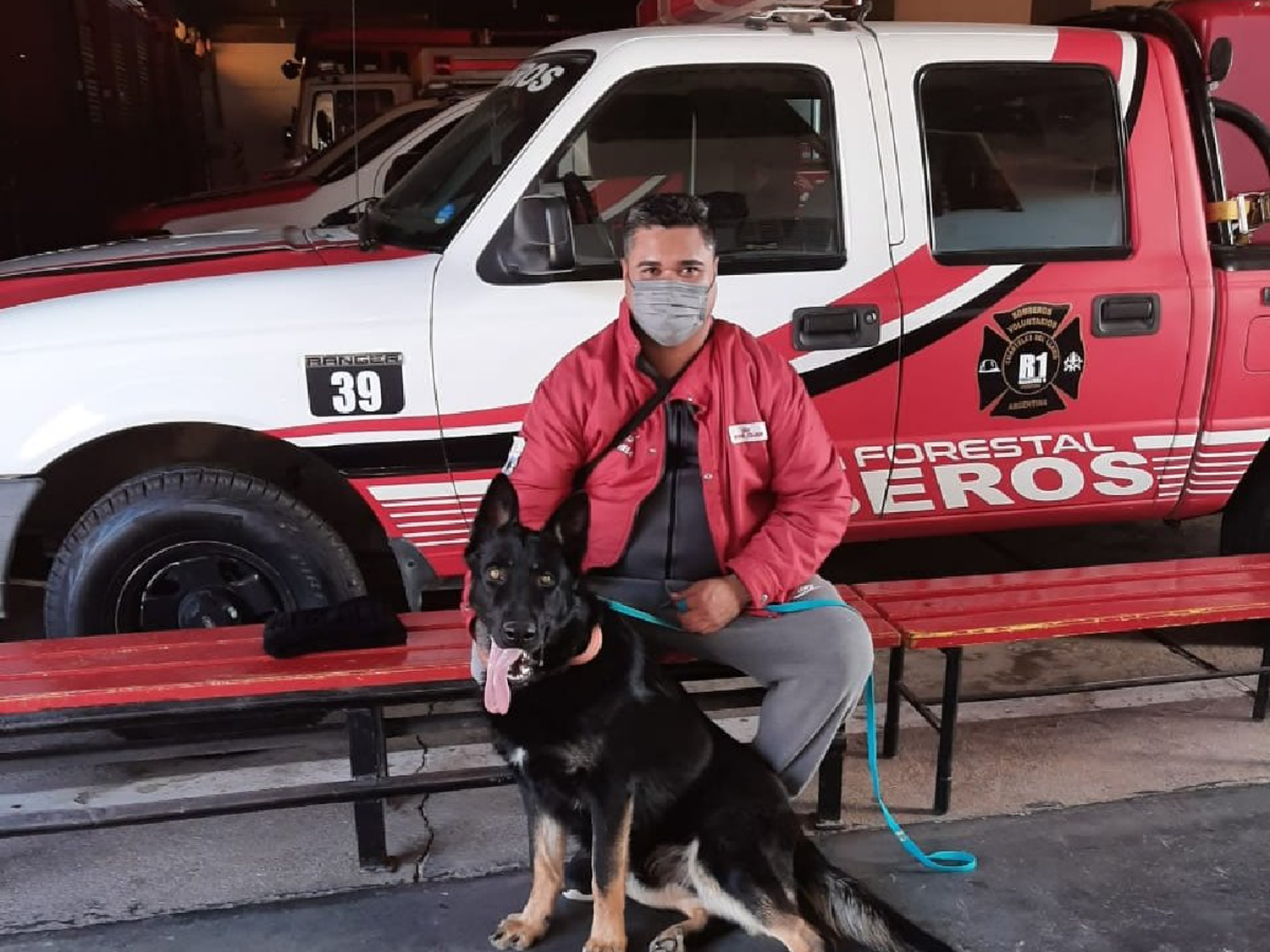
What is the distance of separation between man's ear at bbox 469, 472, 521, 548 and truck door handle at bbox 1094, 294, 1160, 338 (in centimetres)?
229

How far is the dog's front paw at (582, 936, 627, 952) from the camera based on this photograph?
2.42 metres

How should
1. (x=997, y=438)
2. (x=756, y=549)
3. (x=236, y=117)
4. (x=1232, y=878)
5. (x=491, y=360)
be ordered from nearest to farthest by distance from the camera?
(x=756, y=549) < (x=1232, y=878) < (x=491, y=360) < (x=997, y=438) < (x=236, y=117)

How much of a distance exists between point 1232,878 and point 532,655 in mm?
1913

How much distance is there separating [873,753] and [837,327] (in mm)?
1364

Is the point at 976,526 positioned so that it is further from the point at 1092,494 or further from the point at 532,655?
the point at 532,655

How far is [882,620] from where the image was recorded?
3055 millimetres

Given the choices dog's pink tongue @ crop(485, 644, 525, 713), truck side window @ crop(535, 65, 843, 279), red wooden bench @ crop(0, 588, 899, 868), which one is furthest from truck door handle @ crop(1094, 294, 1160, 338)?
dog's pink tongue @ crop(485, 644, 525, 713)

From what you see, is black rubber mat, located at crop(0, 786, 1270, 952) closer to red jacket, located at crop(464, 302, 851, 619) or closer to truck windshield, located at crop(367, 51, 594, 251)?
red jacket, located at crop(464, 302, 851, 619)

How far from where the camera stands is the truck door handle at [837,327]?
3518mm

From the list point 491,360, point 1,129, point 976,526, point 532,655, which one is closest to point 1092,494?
point 976,526

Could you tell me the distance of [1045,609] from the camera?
317 centimetres

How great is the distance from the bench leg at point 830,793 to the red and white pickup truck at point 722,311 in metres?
1.00

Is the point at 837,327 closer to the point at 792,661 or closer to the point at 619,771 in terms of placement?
the point at 792,661

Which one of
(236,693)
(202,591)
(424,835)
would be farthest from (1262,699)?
(202,591)
